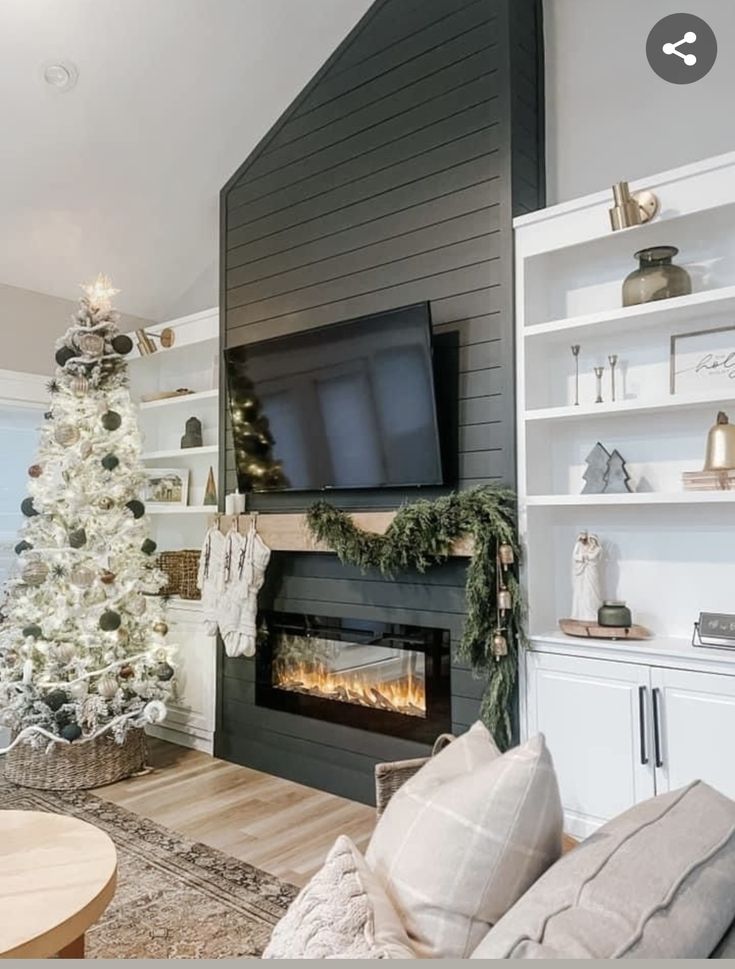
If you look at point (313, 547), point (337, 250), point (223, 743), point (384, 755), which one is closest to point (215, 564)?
point (313, 547)

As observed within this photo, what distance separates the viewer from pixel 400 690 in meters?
3.62

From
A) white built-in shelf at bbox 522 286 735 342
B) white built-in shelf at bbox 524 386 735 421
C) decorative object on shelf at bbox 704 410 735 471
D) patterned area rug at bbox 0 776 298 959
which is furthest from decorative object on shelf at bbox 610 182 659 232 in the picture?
patterned area rug at bbox 0 776 298 959

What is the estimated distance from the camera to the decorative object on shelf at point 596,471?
3131mm

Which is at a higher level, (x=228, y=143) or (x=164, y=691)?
(x=228, y=143)

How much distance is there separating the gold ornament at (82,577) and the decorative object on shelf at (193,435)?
1.17m

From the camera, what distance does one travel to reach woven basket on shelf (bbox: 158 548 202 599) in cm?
464

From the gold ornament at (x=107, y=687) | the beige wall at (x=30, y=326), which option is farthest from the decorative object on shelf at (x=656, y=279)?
the beige wall at (x=30, y=326)

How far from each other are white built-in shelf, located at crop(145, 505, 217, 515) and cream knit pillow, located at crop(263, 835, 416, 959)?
3.62 m

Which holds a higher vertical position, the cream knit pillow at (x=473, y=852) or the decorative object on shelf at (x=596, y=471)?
the decorative object on shelf at (x=596, y=471)

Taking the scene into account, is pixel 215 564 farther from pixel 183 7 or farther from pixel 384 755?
pixel 183 7

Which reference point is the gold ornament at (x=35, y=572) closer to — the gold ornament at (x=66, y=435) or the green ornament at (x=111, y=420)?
the gold ornament at (x=66, y=435)

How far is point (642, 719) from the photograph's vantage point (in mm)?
2732

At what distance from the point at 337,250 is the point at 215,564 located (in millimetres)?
1820

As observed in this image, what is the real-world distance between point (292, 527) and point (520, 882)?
2819 mm
